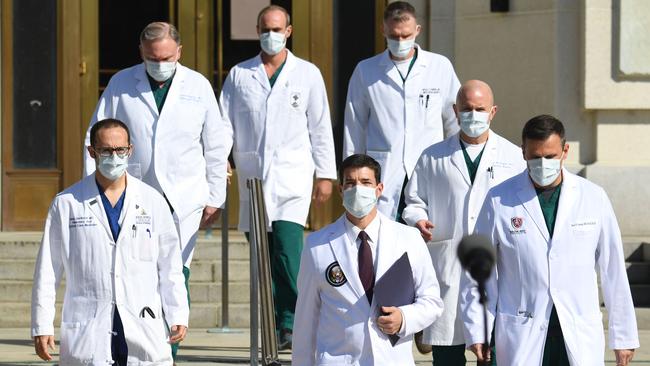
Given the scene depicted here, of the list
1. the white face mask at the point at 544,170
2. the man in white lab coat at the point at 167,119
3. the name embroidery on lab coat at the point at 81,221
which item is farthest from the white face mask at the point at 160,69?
the white face mask at the point at 544,170

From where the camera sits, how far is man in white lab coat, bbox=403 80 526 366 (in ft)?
32.0

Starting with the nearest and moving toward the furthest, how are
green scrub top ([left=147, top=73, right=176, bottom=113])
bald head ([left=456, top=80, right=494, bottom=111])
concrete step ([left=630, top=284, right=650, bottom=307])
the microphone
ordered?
the microphone
bald head ([left=456, top=80, right=494, bottom=111])
green scrub top ([left=147, top=73, right=176, bottom=113])
concrete step ([left=630, top=284, right=650, bottom=307])

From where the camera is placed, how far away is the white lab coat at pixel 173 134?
1045 centimetres

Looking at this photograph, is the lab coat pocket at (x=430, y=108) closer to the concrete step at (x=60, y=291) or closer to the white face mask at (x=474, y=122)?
the white face mask at (x=474, y=122)

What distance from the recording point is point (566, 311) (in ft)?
26.8

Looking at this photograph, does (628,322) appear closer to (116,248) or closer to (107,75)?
(116,248)

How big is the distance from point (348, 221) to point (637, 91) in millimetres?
7196

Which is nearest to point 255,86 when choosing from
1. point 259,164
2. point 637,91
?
point 259,164

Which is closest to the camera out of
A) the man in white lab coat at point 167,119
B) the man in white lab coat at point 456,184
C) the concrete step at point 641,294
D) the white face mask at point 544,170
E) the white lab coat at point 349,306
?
the white lab coat at point 349,306

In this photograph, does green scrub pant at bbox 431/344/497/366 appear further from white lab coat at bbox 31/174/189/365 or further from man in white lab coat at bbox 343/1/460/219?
white lab coat at bbox 31/174/189/365

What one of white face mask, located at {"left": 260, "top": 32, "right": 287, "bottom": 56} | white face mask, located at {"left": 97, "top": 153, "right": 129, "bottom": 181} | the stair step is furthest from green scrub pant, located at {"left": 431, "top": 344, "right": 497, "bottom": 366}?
the stair step

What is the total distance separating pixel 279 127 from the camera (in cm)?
1145

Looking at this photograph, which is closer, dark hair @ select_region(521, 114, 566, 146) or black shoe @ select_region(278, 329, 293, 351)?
dark hair @ select_region(521, 114, 566, 146)

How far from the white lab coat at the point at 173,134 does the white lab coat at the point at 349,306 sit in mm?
2741
